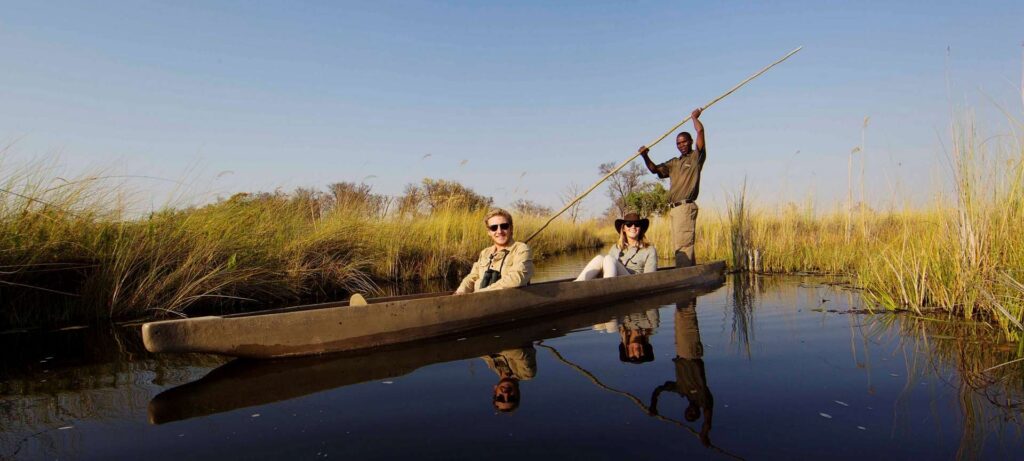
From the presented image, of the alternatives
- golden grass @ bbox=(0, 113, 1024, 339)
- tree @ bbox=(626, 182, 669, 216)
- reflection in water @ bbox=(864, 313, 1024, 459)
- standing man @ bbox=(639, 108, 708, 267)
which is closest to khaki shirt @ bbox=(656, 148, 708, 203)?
standing man @ bbox=(639, 108, 708, 267)

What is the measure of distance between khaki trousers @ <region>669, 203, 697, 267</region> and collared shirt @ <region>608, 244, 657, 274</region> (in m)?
1.16

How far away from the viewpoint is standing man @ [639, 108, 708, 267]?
8.47m

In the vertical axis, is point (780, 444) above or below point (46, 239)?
below

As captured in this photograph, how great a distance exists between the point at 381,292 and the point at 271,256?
169cm

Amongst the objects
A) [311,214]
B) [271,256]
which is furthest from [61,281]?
[311,214]

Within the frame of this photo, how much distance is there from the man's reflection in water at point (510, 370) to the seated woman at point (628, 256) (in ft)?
8.83

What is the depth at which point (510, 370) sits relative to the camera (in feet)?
12.8

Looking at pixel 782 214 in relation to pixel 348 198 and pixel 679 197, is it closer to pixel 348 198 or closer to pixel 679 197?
pixel 679 197

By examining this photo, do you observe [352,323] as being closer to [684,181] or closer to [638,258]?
[638,258]

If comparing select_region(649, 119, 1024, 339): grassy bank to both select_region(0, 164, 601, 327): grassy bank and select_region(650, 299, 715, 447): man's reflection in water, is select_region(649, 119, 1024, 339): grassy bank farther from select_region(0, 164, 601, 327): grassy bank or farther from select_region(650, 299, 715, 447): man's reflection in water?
select_region(0, 164, 601, 327): grassy bank

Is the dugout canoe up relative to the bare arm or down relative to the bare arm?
down

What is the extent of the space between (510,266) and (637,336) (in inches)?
54.0

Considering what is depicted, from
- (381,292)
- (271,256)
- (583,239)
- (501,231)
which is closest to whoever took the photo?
(501,231)

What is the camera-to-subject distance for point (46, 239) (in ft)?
18.8
